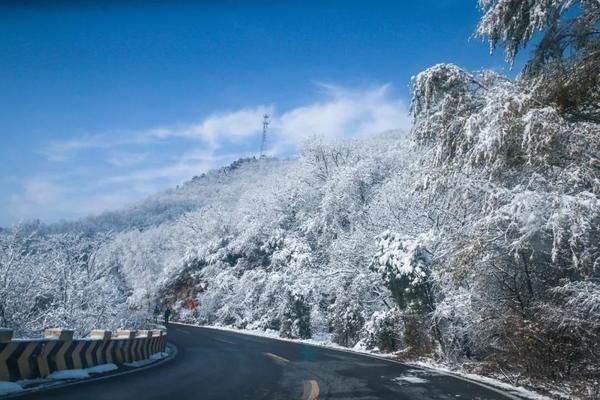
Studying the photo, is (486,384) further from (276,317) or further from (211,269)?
(211,269)

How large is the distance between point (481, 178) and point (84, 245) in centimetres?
2223

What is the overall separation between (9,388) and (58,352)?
1833 millimetres

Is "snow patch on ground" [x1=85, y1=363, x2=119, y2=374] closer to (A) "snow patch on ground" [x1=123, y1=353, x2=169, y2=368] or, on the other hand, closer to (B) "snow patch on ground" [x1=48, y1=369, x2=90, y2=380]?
(B) "snow patch on ground" [x1=48, y1=369, x2=90, y2=380]

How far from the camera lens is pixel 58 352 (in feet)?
29.2

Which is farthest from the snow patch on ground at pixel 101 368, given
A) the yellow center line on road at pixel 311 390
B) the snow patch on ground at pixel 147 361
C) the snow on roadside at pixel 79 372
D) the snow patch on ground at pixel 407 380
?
the snow patch on ground at pixel 407 380

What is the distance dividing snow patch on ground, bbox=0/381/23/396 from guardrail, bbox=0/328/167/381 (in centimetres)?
15

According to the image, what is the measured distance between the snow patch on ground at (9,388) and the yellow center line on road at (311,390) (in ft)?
15.0

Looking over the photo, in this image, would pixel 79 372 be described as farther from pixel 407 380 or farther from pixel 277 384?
pixel 407 380

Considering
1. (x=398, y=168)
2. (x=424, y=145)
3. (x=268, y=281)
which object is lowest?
(x=268, y=281)

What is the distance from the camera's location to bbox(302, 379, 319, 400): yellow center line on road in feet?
23.5

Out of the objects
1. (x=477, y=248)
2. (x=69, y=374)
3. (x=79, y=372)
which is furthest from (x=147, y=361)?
(x=477, y=248)

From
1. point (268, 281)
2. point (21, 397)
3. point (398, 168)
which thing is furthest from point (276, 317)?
point (21, 397)

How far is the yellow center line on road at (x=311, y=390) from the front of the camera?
23.5 ft

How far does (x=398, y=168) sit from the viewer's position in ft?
116
